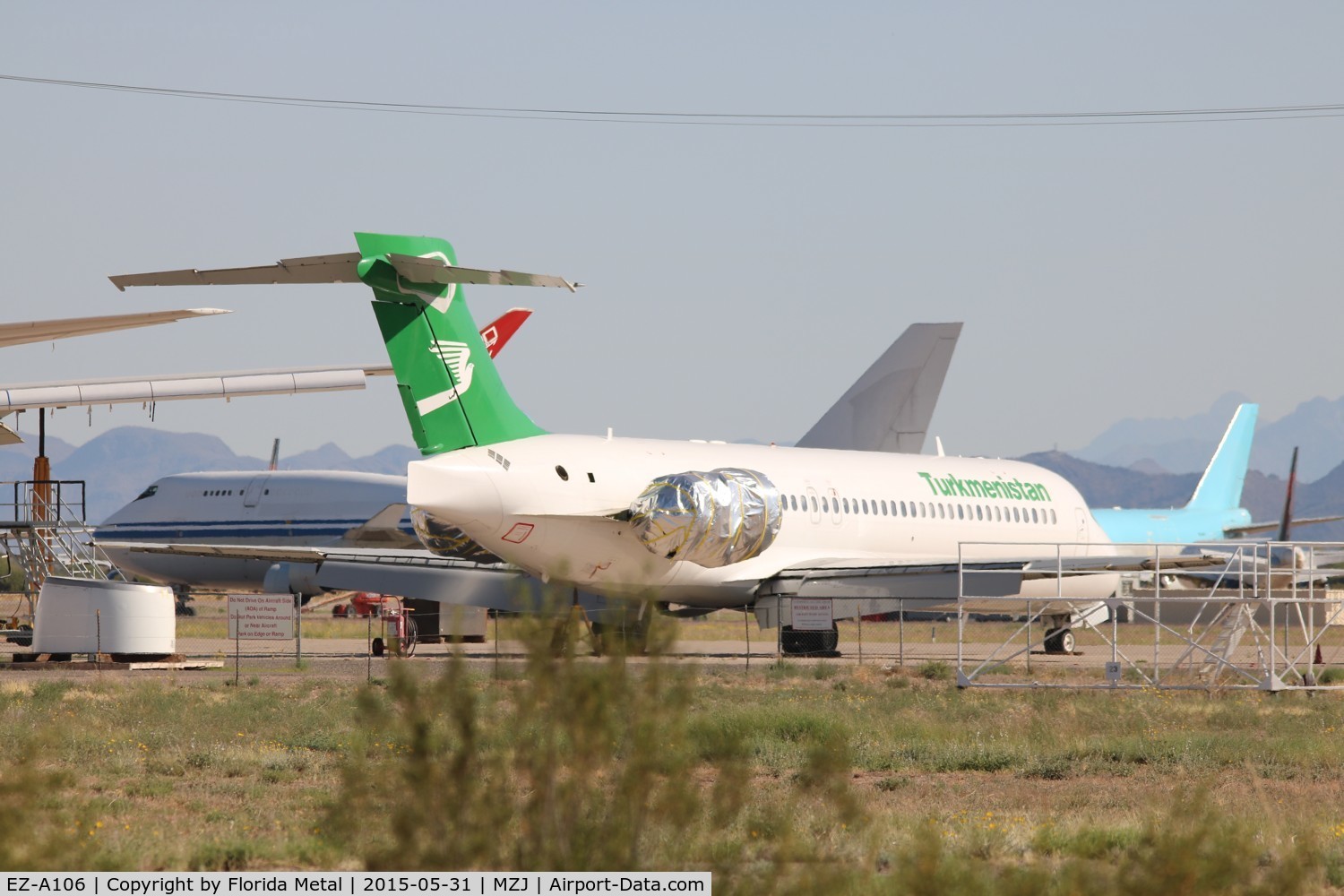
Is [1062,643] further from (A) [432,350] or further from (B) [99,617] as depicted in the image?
(B) [99,617]

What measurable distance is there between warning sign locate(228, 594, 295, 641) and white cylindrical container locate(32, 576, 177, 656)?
3.28 feet

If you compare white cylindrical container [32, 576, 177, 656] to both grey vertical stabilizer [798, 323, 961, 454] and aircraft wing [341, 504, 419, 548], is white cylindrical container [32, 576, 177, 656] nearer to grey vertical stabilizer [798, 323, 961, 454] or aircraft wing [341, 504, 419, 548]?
grey vertical stabilizer [798, 323, 961, 454]

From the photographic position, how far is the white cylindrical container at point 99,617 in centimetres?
2642

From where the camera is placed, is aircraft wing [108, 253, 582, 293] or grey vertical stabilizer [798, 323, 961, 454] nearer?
aircraft wing [108, 253, 582, 293]

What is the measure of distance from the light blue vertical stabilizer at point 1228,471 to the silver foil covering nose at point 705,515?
3310 cm

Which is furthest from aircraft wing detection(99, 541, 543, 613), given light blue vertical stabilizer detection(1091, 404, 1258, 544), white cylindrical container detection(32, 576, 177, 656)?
light blue vertical stabilizer detection(1091, 404, 1258, 544)

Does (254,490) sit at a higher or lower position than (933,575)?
higher

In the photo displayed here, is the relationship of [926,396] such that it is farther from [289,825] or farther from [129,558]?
[289,825]

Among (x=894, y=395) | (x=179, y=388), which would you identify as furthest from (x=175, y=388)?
(x=894, y=395)

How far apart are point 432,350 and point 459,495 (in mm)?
2127

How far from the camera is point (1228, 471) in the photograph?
57125mm

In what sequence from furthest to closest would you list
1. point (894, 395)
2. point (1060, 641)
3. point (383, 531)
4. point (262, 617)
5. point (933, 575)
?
point (383, 531) < point (894, 395) < point (1060, 641) < point (933, 575) < point (262, 617)

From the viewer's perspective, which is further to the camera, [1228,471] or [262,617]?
[1228,471]

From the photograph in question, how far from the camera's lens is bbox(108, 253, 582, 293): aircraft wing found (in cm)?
2105
